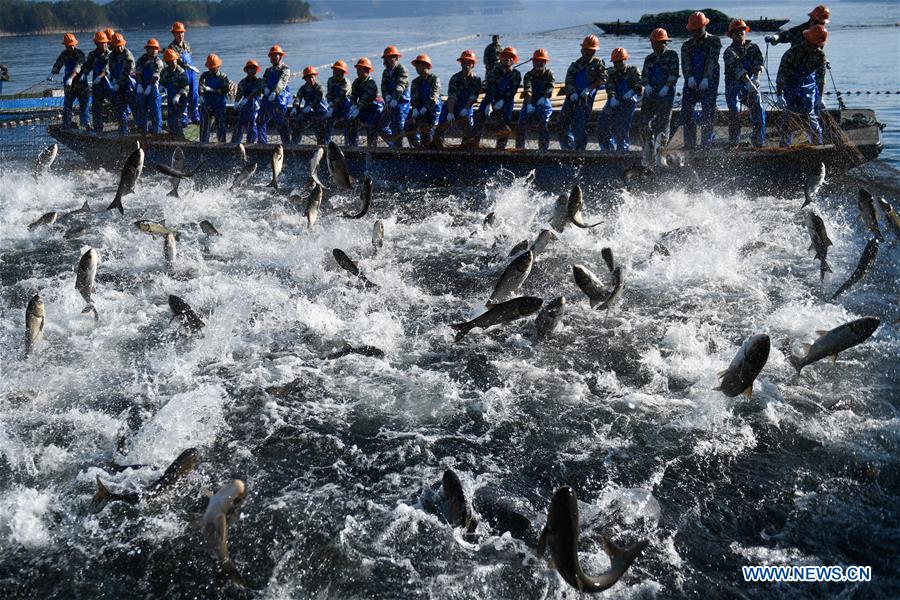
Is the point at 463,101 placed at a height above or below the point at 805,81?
below

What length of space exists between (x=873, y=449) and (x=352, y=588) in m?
4.47

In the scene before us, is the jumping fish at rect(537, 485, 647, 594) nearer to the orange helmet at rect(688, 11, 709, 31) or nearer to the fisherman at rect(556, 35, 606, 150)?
the fisherman at rect(556, 35, 606, 150)

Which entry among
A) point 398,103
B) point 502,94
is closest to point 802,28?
point 502,94

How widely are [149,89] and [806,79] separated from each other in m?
13.5

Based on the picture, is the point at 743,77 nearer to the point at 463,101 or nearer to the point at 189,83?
the point at 463,101

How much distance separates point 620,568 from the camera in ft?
14.9

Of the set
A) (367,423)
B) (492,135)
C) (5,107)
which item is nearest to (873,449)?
(367,423)

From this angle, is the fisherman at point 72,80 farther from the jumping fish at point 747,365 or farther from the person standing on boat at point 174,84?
the jumping fish at point 747,365

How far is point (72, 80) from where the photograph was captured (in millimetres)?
17344

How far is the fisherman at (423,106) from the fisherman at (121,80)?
21.4 ft

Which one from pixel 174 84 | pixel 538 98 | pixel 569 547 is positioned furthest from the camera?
pixel 174 84

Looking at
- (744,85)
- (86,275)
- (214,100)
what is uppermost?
(744,85)

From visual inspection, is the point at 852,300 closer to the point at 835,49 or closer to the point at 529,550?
the point at 529,550

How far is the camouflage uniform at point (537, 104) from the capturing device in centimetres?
1416
